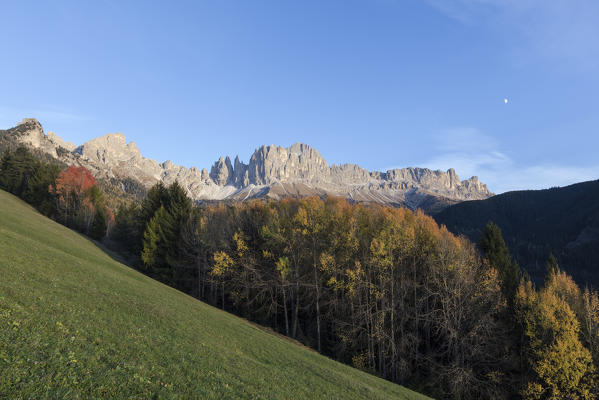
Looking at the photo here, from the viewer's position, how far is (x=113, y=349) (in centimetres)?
1166

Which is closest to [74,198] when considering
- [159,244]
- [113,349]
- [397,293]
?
[159,244]

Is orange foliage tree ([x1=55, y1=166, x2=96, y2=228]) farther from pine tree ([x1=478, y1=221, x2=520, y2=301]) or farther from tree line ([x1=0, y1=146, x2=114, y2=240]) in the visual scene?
pine tree ([x1=478, y1=221, x2=520, y2=301])

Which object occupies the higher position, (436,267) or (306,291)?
(436,267)

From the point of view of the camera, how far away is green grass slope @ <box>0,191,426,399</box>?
8688mm

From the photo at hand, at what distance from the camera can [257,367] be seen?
16.7 metres

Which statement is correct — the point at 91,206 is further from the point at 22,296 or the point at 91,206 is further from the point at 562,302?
the point at 562,302

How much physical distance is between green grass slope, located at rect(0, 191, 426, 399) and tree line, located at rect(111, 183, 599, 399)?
21611 millimetres

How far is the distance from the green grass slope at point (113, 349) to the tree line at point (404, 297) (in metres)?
21.6

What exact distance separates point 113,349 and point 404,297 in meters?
40.1

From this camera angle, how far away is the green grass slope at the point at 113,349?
28.5ft

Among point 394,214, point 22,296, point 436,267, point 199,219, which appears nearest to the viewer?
point 22,296

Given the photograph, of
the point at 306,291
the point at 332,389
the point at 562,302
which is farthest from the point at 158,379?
the point at 562,302

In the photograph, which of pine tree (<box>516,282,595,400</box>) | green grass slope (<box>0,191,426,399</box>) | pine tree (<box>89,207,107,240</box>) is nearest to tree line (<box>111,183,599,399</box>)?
pine tree (<box>516,282,595,400</box>)

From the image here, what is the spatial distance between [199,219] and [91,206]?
133 ft
